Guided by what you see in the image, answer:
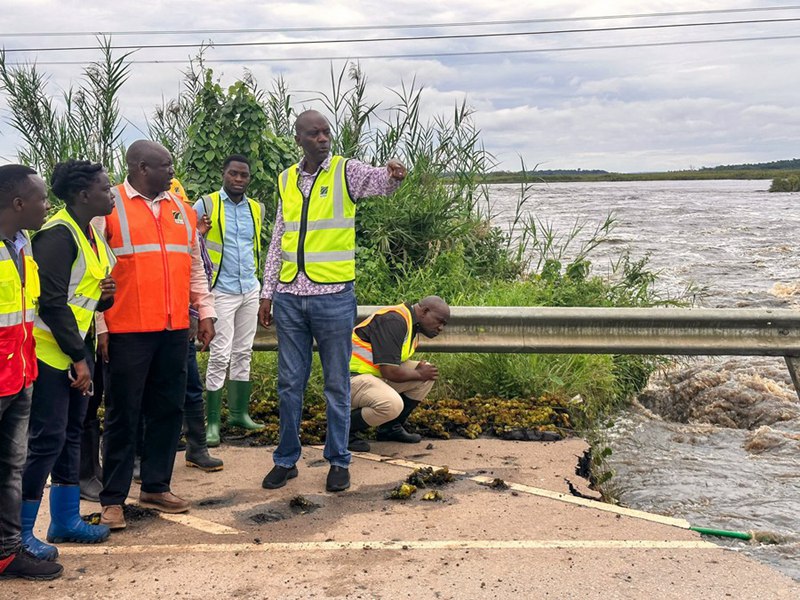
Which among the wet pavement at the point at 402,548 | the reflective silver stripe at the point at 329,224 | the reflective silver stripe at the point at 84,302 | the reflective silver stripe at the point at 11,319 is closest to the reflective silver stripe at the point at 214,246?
the reflective silver stripe at the point at 329,224

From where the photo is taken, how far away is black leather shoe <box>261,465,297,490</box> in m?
5.52

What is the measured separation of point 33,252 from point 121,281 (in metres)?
0.56

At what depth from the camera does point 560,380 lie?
24.7 feet

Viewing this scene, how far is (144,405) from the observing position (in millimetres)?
5164

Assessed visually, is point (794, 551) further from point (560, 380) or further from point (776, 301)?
point (776, 301)

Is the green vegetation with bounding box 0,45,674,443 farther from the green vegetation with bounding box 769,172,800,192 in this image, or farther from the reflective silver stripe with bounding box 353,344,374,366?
the green vegetation with bounding box 769,172,800,192

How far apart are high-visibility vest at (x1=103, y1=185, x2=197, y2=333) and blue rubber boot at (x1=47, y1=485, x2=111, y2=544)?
A: 823 millimetres

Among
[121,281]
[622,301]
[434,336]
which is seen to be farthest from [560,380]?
[121,281]

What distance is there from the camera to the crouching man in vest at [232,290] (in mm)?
6535

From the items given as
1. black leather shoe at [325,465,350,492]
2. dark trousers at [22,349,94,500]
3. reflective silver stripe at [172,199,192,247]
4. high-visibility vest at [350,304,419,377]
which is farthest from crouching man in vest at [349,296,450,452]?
dark trousers at [22,349,94,500]

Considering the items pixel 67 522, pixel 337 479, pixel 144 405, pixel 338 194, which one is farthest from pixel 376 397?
pixel 67 522

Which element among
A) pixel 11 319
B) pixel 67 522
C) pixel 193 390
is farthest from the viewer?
pixel 193 390

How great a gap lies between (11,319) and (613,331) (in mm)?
4453

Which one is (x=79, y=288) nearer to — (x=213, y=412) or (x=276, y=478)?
(x=276, y=478)
